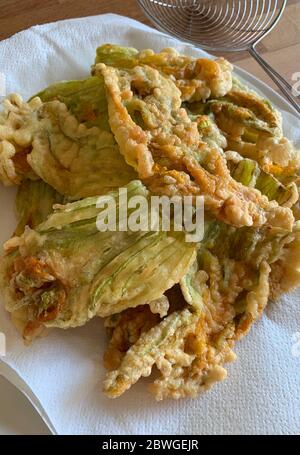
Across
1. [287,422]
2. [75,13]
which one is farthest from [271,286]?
[75,13]

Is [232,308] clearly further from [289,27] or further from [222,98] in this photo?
[289,27]

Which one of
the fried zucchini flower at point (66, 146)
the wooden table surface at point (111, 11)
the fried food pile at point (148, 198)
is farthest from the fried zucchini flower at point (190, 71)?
the wooden table surface at point (111, 11)

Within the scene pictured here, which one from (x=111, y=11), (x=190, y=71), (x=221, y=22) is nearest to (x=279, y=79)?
(x=221, y=22)

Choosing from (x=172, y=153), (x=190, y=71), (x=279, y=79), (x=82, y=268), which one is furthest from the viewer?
(x=279, y=79)

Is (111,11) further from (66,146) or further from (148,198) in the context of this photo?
(148,198)

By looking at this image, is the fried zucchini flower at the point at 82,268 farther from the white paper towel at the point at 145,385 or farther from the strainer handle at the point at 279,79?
the strainer handle at the point at 279,79

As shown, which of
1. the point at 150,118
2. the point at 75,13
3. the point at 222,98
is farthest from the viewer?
the point at 75,13
